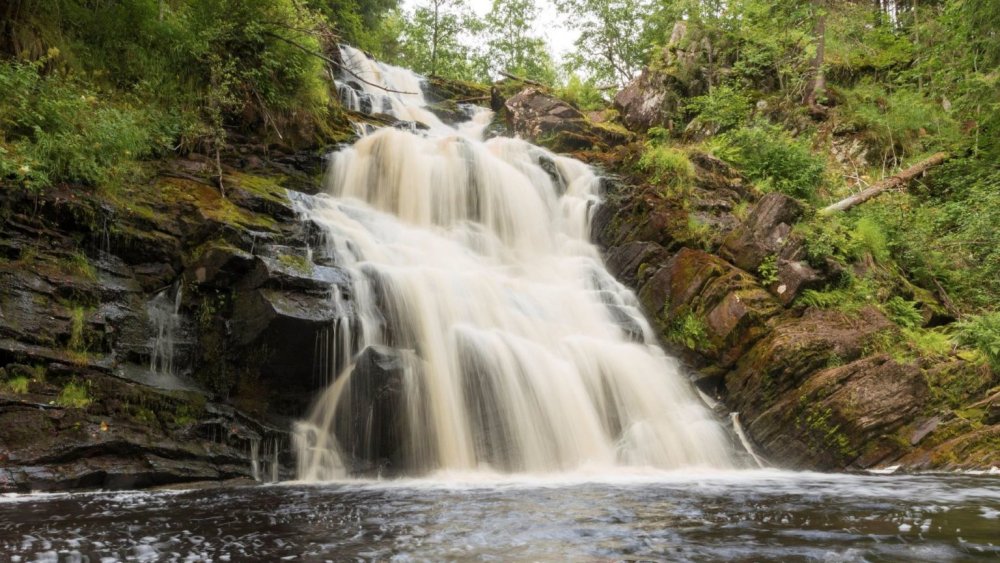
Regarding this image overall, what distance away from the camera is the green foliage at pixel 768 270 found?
10163 millimetres

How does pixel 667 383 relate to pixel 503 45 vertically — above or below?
below

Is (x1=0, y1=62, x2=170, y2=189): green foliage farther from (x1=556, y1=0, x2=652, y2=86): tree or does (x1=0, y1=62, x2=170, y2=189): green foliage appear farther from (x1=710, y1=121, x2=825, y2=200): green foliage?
(x1=556, y1=0, x2=652, y2=86): tree

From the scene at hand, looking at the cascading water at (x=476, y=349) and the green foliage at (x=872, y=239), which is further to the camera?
the green foliage at (x=872, y=239)

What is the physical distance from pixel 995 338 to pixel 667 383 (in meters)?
4.57

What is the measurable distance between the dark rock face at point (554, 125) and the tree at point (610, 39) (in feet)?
33.2

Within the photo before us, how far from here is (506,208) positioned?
13336mm

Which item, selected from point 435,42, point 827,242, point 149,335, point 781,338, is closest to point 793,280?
point 827,242

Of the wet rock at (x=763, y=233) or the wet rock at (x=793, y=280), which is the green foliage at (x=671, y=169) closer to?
the wet rock at (x=763, y=233)

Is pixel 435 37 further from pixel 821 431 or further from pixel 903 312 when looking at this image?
pixel 821 431

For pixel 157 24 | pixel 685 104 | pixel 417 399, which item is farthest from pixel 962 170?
pixel 157 24

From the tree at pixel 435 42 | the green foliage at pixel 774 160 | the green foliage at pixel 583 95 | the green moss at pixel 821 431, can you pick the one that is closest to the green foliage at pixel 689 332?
the green moss at pixel 821 431

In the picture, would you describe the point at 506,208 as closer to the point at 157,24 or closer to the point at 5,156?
the point at 157,24

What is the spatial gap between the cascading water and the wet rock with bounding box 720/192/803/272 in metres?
2.17

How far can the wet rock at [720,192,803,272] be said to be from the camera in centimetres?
1059
